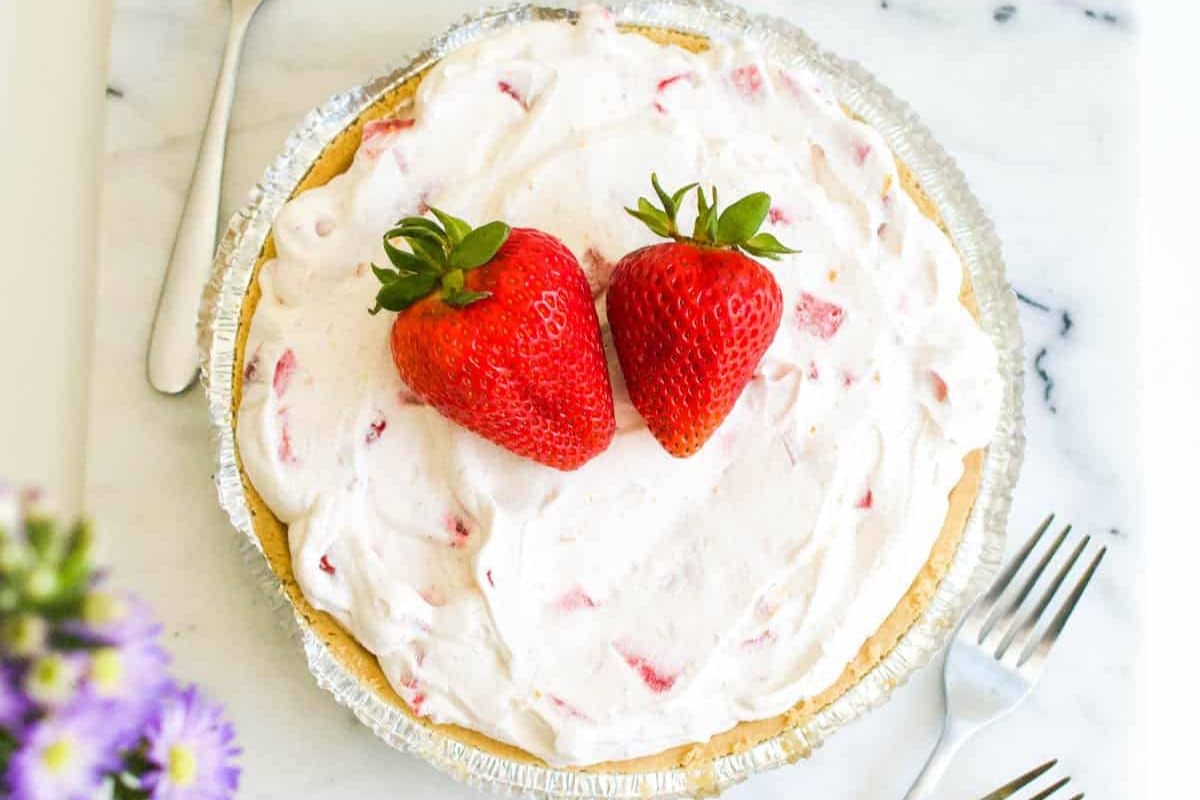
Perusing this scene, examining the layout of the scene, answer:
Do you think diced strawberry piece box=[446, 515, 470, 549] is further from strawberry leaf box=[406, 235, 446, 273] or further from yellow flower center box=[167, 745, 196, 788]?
yellow flower center box=[167, 745, 196, 788]

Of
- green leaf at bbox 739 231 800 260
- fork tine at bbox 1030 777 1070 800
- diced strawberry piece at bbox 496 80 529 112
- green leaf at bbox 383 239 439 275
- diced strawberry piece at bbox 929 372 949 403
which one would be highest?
diced strawberry piece at bbox 496 80 529 112

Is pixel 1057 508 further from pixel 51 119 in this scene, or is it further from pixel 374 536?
pixel 51 119

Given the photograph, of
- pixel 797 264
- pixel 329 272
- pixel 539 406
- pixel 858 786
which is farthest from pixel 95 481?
pixel 858 786

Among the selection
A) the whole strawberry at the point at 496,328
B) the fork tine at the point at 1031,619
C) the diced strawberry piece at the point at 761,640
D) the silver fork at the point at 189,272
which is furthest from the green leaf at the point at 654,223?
the fork tine at the point at 1031,619

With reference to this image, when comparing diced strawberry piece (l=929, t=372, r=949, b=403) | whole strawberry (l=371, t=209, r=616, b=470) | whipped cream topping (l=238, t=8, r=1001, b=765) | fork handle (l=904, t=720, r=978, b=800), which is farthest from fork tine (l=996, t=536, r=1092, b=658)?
whole strawberry (l=371, t=209, r=616, b=470)

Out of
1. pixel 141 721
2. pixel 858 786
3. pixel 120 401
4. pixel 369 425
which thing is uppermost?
pixel 141 721

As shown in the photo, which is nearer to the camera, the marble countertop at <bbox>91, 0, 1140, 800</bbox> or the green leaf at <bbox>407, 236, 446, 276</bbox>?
the green leaf at <bbox>407, 236, 446, 276</bbox>

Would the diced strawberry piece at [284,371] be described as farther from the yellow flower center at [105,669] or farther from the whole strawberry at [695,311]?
the yellow flower center at [105,669]
